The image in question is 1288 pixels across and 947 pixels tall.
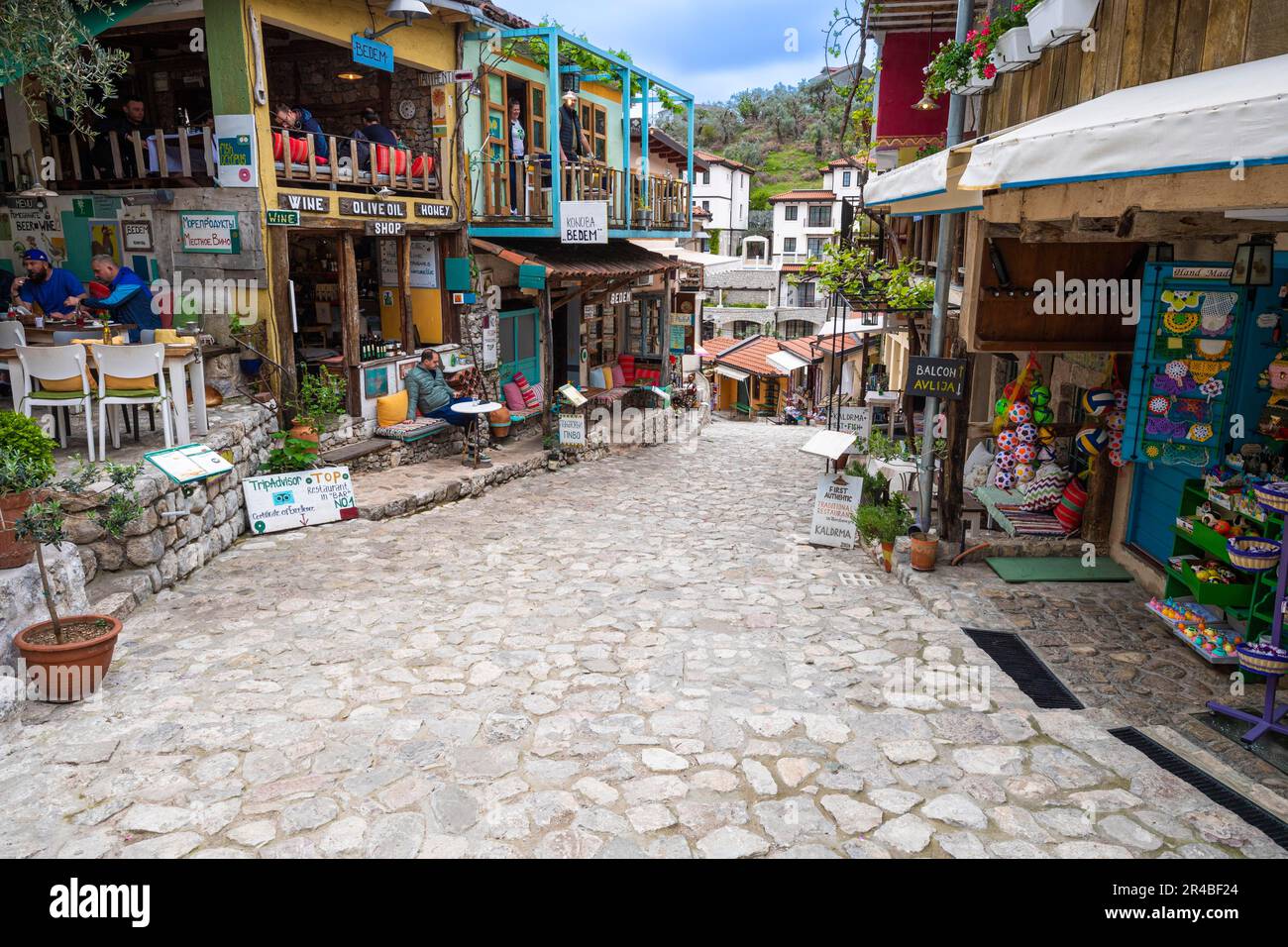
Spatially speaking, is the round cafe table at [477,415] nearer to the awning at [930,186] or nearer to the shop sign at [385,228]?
the shop sign at [385,228]

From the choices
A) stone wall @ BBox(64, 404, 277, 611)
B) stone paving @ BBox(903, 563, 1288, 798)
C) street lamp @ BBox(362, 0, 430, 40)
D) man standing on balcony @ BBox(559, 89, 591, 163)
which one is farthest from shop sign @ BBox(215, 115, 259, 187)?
stone paving @ BBox(903, 563, 1288, 798)

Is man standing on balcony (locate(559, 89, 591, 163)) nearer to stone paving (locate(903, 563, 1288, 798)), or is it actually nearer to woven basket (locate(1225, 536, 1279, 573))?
stone paving (locate(903, 563, 1288, 798))

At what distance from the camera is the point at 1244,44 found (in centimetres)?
548

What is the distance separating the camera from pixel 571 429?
15.6m

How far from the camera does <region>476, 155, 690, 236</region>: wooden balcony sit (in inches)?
599

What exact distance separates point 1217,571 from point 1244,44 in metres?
3.55

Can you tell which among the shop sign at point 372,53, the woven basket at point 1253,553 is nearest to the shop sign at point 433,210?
the shop sign at point 372,53

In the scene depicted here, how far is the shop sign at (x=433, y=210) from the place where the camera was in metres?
13.9

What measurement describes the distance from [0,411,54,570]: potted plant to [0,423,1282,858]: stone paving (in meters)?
1.12

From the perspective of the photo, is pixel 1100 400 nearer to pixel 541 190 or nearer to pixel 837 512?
pixel 837 512

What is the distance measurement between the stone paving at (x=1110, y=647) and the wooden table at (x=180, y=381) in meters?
7.66

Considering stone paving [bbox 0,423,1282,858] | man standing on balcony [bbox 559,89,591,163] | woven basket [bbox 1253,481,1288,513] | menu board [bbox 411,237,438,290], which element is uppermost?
man standing on balcony [bbox 559,89,591,163]

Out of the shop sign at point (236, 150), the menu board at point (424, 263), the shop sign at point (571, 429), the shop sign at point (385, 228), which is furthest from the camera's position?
the shop sign at point (571, 429)

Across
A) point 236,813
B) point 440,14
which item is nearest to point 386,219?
point 440,14
